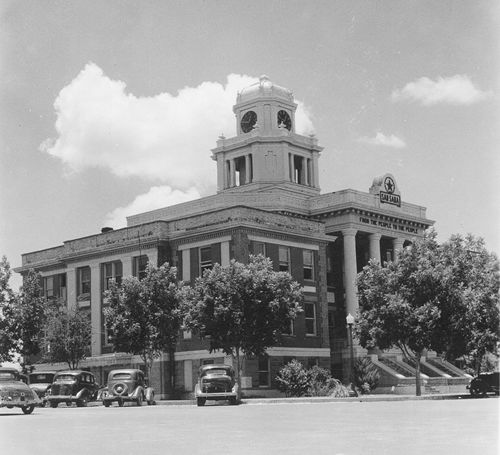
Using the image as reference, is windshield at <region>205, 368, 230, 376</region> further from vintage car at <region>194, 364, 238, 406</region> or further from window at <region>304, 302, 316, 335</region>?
window at <region>304, 302, 316, 335</region>

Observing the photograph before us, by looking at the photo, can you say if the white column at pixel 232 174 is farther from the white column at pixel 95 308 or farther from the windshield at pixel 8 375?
the windshield at pixel 8 375

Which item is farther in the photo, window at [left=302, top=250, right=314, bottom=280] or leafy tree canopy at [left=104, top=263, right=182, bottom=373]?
window at [left=302, top=250, right=314, bottom=280]

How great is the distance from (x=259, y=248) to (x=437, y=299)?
1422 cm

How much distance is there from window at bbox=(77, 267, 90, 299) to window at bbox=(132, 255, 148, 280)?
5442 millimetres

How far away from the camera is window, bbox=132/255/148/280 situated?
56438 mm

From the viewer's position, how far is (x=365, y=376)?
54.2 m

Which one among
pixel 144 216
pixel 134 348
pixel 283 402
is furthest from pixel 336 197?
pixel 283 402

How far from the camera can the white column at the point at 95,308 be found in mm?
58984

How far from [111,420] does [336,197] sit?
132ft

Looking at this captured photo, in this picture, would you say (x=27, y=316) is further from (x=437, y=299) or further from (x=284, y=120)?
(x=284, y=120)

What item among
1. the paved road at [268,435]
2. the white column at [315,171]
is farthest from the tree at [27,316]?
the paved road at [268,435]

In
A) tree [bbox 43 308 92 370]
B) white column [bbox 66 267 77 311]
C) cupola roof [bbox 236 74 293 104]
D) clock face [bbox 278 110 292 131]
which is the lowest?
tree [bbox 43 308 92 370]

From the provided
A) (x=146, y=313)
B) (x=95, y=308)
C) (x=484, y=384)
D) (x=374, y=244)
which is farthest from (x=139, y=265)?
(x=484, y=384)

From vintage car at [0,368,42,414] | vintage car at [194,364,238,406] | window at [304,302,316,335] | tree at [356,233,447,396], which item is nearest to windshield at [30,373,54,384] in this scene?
vintage car at [194,364,238,406]
